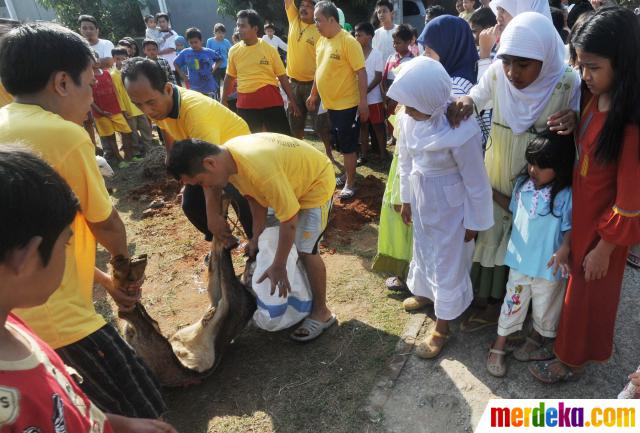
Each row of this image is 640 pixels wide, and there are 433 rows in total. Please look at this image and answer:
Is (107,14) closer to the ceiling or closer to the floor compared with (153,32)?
closer to the floor

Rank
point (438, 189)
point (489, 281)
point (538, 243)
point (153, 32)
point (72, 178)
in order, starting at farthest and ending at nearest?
1. point (153, 32)
2. point (489, 281)
3. point (438, 189)
4. point (538, 243)
5. point (72, 178)

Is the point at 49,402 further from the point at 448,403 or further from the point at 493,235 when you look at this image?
the point at 493,235

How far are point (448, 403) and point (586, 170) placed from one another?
1349mm

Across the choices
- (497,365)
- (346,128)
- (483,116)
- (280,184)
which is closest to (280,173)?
(280,184)

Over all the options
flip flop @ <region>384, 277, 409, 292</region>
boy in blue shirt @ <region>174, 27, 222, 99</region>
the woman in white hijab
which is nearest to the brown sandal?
flip flop @ <region>384, 277, 409, 292</region>

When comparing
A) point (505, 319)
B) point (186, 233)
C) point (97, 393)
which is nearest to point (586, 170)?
point (505, 319)

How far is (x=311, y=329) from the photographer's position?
115 inches

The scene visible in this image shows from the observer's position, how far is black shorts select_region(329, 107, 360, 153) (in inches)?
195

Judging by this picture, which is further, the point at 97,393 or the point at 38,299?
the point at 97,393

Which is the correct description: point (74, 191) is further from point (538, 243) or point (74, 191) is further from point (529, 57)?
point (538, 243)

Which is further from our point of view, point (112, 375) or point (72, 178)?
point (112, 375)

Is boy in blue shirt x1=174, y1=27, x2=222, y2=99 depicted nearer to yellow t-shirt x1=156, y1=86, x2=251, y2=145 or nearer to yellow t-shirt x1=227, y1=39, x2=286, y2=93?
yellow t-shirt x1=227, y1=39, x2=286, y2=93

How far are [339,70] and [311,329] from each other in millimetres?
3031

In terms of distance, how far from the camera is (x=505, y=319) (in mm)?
2527
